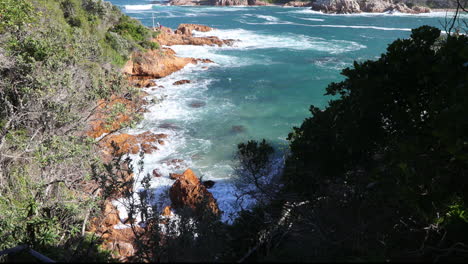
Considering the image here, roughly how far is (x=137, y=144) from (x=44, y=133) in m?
7.44

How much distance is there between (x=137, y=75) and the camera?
27641mm

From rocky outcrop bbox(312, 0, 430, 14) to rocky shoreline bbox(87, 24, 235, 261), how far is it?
40708mm

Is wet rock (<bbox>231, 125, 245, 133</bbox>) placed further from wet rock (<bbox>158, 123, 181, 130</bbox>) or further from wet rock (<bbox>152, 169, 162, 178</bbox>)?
wet rock (<bbox>152, 169, 162, 178</bbox>)

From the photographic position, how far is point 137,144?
17.3 meters

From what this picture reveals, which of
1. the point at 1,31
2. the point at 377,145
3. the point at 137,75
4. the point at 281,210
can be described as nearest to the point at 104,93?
the point at 1,31

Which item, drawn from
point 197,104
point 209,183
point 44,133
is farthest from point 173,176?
point 197,104

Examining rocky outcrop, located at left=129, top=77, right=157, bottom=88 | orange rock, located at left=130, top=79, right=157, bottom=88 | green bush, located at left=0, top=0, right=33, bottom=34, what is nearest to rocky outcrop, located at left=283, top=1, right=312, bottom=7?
rocky outcrop, located at left=129, top=77, right=157, bottom=88

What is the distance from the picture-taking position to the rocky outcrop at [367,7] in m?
70.6

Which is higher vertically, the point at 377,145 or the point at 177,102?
the point at 377,145

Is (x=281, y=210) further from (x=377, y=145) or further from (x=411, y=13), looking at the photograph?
(x=411, y=13)

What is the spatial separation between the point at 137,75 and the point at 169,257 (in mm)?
25910

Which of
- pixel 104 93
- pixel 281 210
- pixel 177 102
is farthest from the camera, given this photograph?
pixel 177 102

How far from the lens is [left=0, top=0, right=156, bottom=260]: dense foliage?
Answer: 6.84 meters

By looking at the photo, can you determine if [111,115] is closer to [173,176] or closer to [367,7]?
[173,176]
